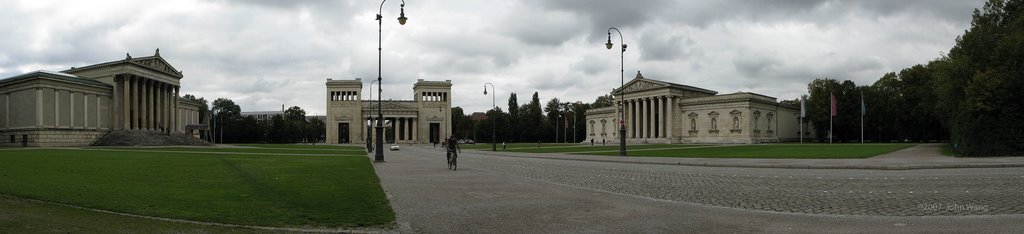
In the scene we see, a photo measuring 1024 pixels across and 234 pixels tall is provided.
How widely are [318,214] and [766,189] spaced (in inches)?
419

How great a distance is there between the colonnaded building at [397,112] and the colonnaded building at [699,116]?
138ft

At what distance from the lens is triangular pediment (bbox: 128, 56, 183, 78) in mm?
89938

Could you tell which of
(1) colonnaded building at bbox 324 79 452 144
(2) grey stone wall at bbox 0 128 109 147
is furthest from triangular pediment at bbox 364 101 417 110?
(2) grey stone wall at bbox 0 128 109 147

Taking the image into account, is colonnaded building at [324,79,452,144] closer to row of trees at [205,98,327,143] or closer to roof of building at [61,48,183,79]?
row of trees at [205,98,327,143]

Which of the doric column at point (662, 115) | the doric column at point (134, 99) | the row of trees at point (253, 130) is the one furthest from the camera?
the row of trees at point (253, 130)

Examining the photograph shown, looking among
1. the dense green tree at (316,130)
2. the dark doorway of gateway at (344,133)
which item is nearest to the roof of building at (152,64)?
the dark doorway of gateway at (344,133)

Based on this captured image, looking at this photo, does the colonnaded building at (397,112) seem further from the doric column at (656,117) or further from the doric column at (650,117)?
the doric column at (656,117)

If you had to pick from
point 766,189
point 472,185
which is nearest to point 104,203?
point 472,185

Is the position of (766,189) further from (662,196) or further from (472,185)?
(472,185)

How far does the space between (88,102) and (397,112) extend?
204 ft

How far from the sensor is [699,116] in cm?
10725

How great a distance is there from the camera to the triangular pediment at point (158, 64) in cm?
8994

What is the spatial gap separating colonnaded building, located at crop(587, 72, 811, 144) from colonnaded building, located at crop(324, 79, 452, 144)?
4194 cm

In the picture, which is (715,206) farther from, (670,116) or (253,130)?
(253,130)
